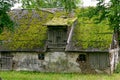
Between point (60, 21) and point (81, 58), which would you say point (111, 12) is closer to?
point (81, 58)

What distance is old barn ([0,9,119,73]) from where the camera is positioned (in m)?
33.4

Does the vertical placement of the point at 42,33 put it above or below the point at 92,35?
above

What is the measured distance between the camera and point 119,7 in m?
17.0

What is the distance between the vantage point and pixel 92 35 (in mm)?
34969

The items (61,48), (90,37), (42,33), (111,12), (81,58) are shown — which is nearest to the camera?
(111,12)

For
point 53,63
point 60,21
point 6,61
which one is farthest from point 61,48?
point 6,61

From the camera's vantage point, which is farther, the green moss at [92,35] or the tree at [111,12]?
the green moss at [92,35]

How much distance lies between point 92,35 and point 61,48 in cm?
339

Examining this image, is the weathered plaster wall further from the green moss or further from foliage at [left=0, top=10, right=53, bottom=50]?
the green moss

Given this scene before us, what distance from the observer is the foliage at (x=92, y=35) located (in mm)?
33531

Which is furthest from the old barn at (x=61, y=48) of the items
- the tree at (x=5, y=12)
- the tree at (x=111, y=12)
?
the tree at (x=111, y=12)

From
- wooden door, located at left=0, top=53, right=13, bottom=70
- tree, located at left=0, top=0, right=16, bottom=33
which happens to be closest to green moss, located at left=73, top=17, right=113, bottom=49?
wooden door, located at left=0, top=53, right=13, bottom=70

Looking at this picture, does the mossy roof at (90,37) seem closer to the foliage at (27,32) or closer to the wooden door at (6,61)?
the foliage at (27,32)

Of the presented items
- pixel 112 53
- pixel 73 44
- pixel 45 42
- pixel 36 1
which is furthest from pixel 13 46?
pixel 36 1
